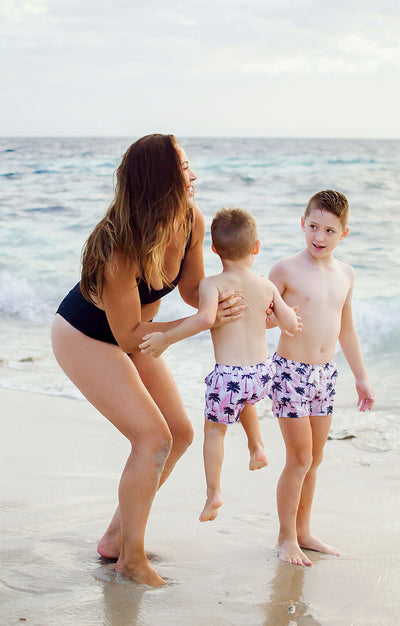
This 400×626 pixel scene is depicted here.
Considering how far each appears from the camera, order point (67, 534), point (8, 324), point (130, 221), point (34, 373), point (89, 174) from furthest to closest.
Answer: point (89, 174) < point (8, 324) < point (34, 373) < point (67, 534) < point (130, 221)

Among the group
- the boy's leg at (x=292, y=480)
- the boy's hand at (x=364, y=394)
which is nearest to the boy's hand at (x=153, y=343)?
the boy's leg at (x=292, y=480)

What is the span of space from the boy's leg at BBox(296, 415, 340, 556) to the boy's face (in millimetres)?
775

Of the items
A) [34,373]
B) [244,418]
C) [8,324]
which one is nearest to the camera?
[244,418]

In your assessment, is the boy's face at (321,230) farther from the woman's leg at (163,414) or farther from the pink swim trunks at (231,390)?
the woman's leg at (163,414)

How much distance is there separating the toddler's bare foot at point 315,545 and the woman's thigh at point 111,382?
39.4 inches

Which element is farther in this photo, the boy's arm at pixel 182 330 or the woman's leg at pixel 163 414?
the woman's leg at pixel 163 414

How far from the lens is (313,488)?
329cm

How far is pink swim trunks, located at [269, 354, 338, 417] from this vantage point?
3056mm

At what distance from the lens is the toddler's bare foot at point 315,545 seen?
3.21 m

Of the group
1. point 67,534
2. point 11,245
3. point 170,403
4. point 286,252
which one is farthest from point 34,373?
point 11,245

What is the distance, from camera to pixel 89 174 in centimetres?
2505

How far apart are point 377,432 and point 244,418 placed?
2292 mm

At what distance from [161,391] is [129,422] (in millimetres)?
335

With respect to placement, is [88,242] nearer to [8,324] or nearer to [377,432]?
[377,432]
